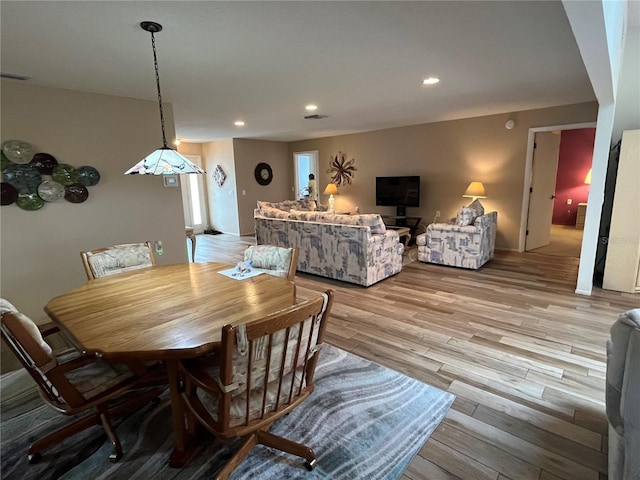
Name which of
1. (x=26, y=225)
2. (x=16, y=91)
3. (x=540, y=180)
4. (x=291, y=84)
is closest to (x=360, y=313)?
(x=291, y=84)

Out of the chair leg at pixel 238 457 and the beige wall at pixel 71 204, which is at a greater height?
the beige wall at pixel 71 204

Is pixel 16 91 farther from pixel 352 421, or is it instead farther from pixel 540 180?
pixel 540 180

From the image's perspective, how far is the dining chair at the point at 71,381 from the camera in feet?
4.31

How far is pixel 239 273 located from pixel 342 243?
2.03m

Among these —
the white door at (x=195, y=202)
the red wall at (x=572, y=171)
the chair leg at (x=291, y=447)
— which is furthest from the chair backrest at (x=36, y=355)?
the red wall at (x=572, y=171)

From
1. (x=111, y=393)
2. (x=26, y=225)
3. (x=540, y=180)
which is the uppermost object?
(x=540, y=180)

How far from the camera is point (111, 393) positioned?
155 centimetres

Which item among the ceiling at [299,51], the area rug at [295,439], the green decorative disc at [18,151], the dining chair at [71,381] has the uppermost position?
the ceiling at [299,51]

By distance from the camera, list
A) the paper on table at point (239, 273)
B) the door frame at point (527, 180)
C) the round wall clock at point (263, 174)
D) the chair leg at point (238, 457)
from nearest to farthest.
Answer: the chair leg at point (238, 457) < the paper on table at point (239, 273) < the door frame at point (527, 180) < the round wall clock at point (263, 174)

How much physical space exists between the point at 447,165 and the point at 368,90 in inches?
123

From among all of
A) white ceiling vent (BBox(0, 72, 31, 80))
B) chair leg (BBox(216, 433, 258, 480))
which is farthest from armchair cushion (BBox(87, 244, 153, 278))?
→ white ceiling vent (BBox(0, 72, 31, 80))

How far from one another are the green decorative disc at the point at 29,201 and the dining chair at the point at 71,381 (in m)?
2.31

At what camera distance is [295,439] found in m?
1.76

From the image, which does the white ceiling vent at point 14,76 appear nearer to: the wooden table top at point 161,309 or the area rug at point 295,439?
the wooden table top at point 161,309
